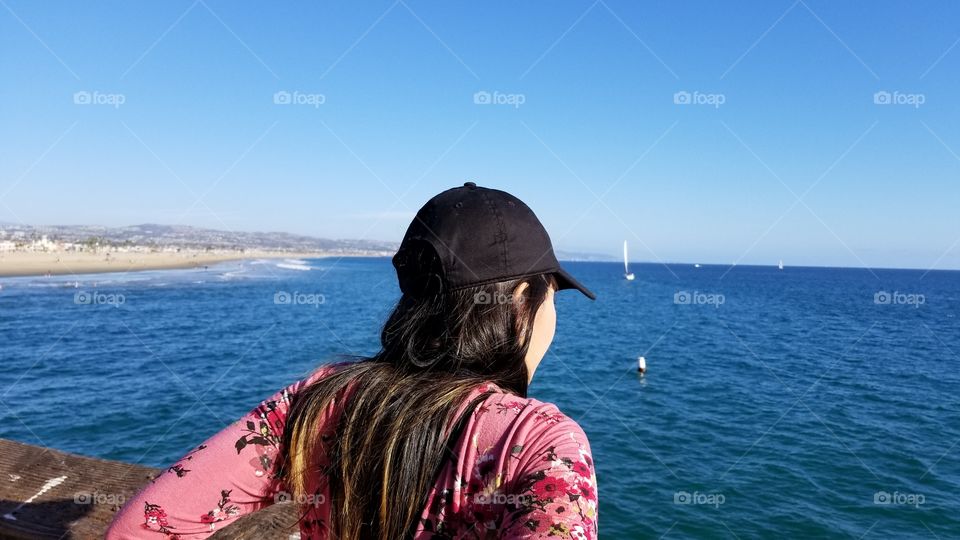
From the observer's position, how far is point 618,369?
26406 mm

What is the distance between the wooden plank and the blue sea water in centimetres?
133

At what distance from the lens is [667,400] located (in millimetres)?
20781

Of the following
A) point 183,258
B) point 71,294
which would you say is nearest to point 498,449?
point 71,294

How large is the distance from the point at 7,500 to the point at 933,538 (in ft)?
48.4

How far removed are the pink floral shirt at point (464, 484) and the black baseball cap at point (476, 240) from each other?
25 centimetres

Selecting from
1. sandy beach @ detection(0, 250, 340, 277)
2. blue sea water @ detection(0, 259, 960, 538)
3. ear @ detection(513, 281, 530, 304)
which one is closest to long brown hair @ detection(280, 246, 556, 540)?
ear @ detection(513, 281, 530, 304)

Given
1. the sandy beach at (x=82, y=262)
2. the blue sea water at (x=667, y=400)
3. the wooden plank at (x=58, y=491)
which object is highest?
the sandy beach at (x=82, y=262)

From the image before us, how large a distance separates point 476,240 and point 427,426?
396 millimetres

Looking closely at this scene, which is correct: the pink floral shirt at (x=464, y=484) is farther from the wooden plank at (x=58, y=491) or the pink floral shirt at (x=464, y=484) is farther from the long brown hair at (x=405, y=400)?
the wooden plank at (x=58, y=491)

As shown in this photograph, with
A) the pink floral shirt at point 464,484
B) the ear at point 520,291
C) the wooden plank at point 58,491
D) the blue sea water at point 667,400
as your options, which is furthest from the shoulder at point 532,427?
the wooden plank at point 58,491

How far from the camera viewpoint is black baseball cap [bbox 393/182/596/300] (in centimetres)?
122

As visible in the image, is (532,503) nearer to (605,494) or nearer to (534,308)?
(534,308)

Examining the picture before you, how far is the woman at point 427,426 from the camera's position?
1003 millimetres

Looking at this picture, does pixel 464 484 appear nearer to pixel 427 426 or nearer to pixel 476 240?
pixel 427 426
